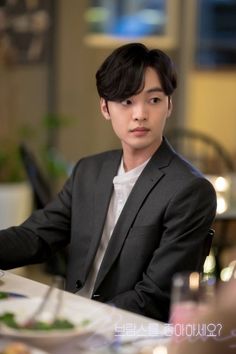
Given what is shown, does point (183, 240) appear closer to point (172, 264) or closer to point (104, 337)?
point (172, 264)

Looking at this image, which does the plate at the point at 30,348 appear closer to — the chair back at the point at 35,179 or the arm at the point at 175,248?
the arm at the point at 175,248

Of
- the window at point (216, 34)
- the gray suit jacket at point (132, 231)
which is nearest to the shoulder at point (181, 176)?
the gray suit jacket at point (132, 231)

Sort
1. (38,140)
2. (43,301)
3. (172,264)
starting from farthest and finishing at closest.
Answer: (38,140), (172,264), (43,301)

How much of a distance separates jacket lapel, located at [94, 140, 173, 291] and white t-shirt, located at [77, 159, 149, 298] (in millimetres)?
47

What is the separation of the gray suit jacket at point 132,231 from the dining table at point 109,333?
32 cm

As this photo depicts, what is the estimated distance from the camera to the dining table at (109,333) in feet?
5.37

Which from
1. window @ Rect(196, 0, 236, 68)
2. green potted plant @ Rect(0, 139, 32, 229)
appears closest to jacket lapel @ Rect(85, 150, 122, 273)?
green potted plant @ Rect(0, 139, 32, 229)

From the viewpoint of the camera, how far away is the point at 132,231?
7.59ft

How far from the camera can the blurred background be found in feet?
19.4

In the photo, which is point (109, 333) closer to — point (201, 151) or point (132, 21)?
point (132, 21)

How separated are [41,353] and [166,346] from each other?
0.22 meters

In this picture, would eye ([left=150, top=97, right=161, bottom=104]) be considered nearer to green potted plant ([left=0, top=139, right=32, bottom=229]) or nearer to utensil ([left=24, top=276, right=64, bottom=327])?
utensil ([left=24, top=276, right=64, bottom=327])

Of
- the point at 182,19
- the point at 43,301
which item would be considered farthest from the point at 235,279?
the point at 182,19

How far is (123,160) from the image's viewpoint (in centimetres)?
247
